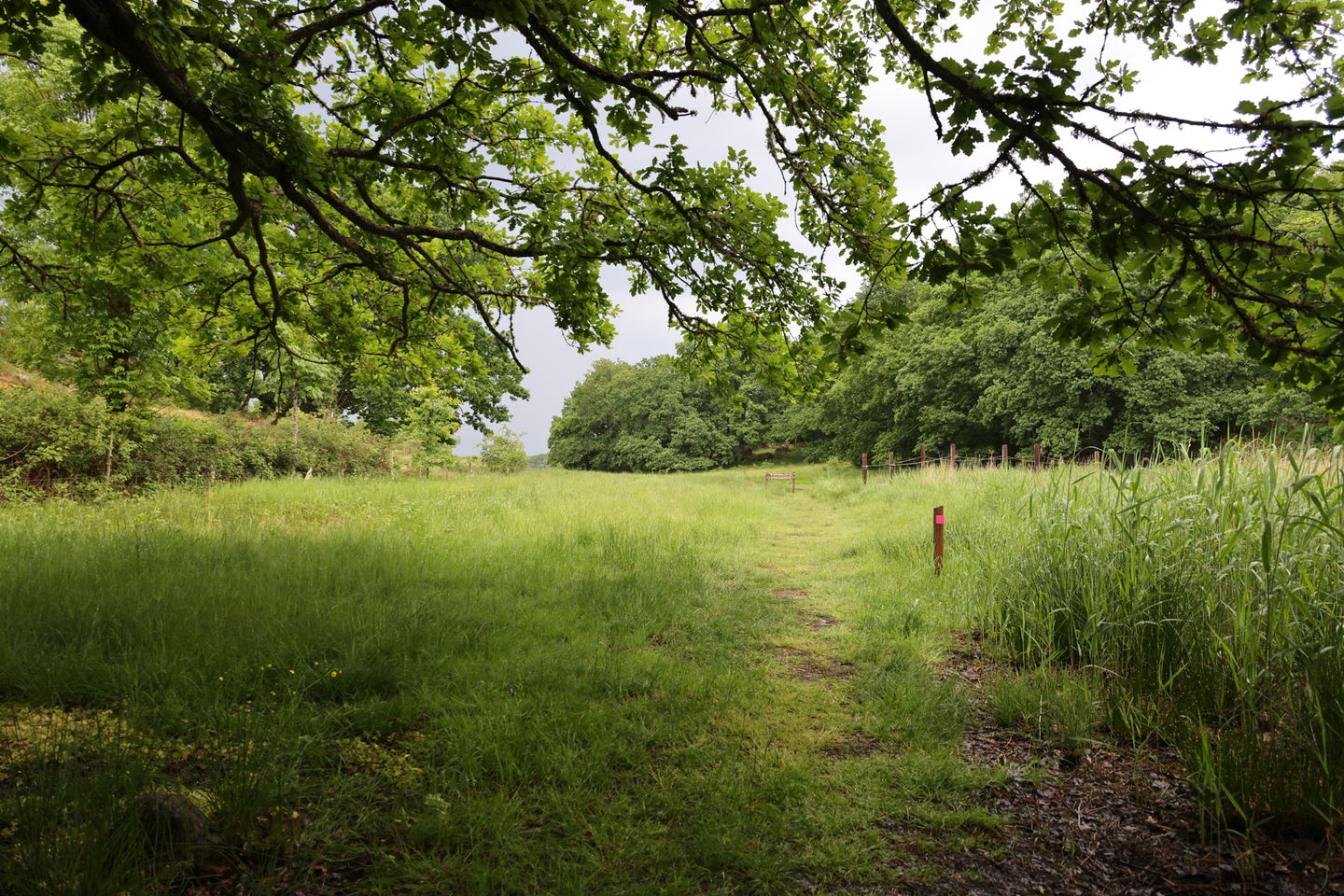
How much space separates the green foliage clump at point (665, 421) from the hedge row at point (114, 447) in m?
34.9

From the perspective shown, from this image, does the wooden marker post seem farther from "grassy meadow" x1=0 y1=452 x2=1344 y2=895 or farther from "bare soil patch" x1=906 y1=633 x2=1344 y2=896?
"bare soil patch" x1=906 y1=633 x2=1344 y2=896

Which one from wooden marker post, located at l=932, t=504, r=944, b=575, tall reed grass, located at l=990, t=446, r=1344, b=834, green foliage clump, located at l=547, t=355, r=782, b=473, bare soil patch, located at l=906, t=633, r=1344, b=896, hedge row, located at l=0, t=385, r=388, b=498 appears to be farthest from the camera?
green foliage clump, located at l=547, t=355, r=782, b=473

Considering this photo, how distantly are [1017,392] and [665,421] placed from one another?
31431mm

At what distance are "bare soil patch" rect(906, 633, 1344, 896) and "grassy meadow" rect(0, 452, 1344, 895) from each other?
0.43 feet

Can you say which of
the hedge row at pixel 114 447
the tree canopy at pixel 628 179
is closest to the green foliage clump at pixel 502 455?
the hedge row at pixel 114 447

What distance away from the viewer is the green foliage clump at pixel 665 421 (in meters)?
50.6

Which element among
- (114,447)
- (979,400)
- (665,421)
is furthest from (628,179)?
(665,421)

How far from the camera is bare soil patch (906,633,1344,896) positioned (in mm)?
2379

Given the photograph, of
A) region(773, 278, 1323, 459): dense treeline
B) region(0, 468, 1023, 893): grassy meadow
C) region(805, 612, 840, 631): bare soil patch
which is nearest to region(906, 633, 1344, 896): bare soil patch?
region(0, 468, 1023, 893): grassy meadow

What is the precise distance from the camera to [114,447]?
11750mm

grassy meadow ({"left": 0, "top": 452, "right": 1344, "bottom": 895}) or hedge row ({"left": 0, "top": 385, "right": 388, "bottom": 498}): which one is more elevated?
hedge row ({"left": 0, "top": 385, "right": 388, "bottom": 498})

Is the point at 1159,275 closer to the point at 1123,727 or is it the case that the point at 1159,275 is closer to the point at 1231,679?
the point at 1231,679

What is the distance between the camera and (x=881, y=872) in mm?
2525

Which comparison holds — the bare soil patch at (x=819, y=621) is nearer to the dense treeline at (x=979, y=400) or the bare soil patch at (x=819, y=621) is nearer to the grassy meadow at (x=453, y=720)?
the grassy meadow at (x=453, y=720)
